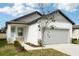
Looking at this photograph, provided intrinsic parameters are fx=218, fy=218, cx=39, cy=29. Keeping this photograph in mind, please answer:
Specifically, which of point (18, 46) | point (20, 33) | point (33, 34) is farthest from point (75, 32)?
point (18, 46)

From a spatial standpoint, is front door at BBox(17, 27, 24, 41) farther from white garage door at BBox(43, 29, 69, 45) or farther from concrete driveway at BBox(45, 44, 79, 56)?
concrete driveway at BBox(45, 44, 79, 56)

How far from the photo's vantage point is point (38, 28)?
7.18 m

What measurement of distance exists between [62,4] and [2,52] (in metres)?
2.47

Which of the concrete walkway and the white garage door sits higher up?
the white garage door

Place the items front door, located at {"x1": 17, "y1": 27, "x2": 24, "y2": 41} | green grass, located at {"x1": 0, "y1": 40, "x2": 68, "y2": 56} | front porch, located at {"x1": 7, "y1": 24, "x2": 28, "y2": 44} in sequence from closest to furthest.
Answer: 1. green grass, located at {"x1": 0, "y1": 40, "x2": 68, "y2": 56}
2. front porch, located at {"x1": 7, "y1": 24, "x2": 28, "y2": 44}
3. front door, located at {"x1": 17, "y1": 27, "x2": 24, "y2": 41}

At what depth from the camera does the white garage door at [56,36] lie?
7172mm

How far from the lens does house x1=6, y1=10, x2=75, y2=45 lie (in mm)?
7078

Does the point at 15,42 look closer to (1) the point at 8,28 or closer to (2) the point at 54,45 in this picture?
(1) the point at 8,28

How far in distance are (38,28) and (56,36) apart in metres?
0.69

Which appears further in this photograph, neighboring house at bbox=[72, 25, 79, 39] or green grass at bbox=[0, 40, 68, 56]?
neighboring house at bbox=[72, 25, 79, 39]

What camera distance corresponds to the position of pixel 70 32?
7.30 m

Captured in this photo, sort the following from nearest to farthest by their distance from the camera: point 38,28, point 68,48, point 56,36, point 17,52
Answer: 1. point 17,52
2. point 68,48
3. point 38,28
4. point 56,36

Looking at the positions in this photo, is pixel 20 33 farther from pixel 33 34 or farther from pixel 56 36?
pixel 56 36

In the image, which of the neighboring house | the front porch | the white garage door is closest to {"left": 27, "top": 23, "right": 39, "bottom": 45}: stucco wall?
the front porch
